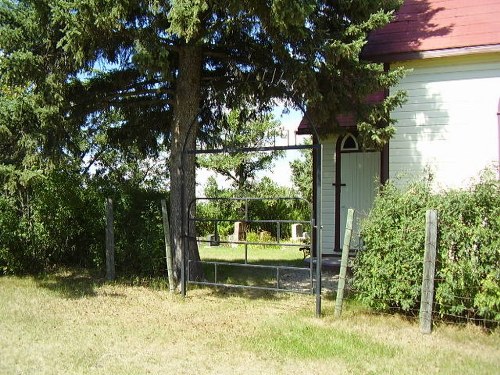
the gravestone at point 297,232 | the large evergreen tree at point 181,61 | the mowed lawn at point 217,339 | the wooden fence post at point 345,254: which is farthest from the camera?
the gravestone at point 297,232

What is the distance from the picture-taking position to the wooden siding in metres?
9.27

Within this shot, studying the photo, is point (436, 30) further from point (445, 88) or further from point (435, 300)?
point (435, 300)

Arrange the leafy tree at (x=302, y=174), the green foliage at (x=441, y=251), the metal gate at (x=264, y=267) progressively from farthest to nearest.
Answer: the leafy tree at (x=302, y=174)
the metal gate at (x=264, y=267)
the green foliage at (x=441, y=251)

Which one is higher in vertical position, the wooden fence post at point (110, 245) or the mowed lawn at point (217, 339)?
the wooden fence post at point (110, 245)

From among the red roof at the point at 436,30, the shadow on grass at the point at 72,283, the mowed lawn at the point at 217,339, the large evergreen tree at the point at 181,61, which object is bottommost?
the shadow on grass at the point at 72,283

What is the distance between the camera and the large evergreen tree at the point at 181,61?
24.1 ft

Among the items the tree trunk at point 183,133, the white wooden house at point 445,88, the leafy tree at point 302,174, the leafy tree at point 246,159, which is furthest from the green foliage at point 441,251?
the leafy tree at point 302,174

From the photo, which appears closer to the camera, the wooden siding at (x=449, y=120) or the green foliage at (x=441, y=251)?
the green foliage at (x=441, y=251)

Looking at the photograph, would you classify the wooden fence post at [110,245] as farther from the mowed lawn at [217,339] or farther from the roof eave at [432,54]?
the roof eave at [432,54]

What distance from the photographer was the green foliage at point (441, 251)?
239 inches

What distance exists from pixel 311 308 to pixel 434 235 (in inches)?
96.9

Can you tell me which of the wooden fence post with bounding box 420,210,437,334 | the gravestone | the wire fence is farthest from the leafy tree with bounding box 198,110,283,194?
the wooden fence post with bounding box 420,210,437,334

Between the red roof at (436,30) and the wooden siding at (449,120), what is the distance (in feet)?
0.98

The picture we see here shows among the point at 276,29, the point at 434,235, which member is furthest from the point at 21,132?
the point at 434,235
